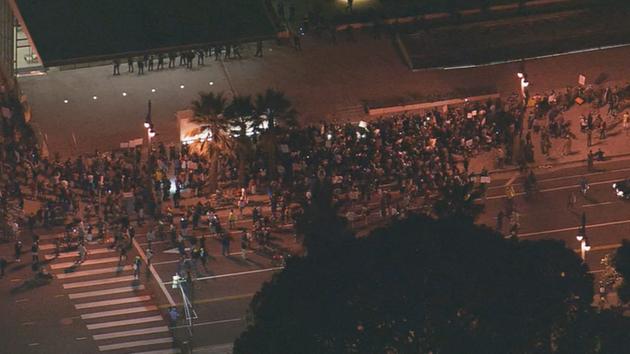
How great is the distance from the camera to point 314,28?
438ft

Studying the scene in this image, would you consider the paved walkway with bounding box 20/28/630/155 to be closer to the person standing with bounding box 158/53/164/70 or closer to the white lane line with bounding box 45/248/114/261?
the person standing with bounding box 158/53/164/70

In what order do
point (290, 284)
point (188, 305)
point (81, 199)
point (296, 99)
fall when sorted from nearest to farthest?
point (290, 284) < point (188, 305) < point (81, 199) < point (296, 99)

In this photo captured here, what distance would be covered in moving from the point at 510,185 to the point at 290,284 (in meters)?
31.0

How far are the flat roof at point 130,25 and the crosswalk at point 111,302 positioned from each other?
1802 centimetres

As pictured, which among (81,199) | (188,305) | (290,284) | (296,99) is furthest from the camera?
(296,99)

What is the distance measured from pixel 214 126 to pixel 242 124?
121cm

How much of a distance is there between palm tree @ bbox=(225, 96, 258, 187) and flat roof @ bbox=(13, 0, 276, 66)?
12.8 metres

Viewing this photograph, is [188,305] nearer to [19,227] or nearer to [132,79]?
[19,227]

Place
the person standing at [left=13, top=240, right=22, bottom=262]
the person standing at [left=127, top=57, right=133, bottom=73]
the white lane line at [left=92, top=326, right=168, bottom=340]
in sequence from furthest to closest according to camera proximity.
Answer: the person standing at [left=127, top=57, right=133, bottom=73]
the person standing at [left=13, top=240, right=22, bottom=262]
the white lane line at [left=92, top=326, right=168, bottom=340]

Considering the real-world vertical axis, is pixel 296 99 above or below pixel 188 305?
above

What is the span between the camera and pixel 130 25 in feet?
429

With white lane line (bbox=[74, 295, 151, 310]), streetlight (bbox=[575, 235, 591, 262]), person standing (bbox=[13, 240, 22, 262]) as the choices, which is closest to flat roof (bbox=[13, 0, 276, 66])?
person standing (bbox=[13, 240, 22, 262])

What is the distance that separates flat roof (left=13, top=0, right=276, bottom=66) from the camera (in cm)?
12875

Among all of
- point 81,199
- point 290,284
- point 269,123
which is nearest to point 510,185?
point 269,123
